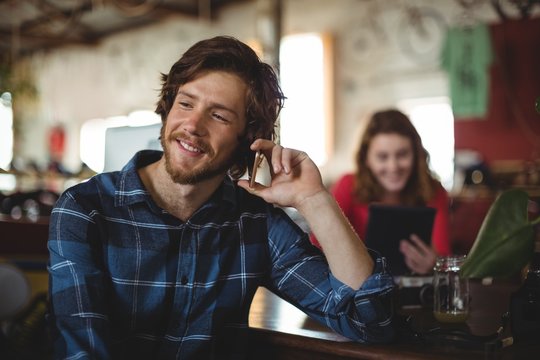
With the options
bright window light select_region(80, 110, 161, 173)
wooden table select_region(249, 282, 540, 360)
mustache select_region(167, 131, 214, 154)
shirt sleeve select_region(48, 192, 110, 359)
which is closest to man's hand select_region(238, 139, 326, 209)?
mustache select_region(167, 131, 214, 154)

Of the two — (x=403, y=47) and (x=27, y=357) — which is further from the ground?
(x=403, y=47)

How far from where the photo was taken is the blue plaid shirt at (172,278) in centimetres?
133

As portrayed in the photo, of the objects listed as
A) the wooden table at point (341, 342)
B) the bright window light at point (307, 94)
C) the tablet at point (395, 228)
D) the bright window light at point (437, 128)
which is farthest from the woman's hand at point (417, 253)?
the bright window light at point (307, 94)

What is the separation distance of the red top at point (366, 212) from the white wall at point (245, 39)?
347 cm

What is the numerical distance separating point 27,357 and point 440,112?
187 inches

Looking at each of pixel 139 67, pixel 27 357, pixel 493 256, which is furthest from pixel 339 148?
pixel 493 256

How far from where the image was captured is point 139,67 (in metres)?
9.92

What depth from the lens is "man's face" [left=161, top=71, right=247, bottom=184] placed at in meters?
1.53

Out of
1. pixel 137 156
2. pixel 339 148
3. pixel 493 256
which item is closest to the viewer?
pixel 493 256

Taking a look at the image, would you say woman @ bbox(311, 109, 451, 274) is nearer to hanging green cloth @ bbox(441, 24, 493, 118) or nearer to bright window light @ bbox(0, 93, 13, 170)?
hanging green cloth @ bbox(441, 24, 493, 118)

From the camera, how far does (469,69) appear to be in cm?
552

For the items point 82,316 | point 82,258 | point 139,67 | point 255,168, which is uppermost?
point 139,67

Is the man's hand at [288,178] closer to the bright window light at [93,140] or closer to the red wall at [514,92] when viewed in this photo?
the red wall at [514,92]

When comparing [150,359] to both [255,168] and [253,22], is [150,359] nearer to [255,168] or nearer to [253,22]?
[255,168]
